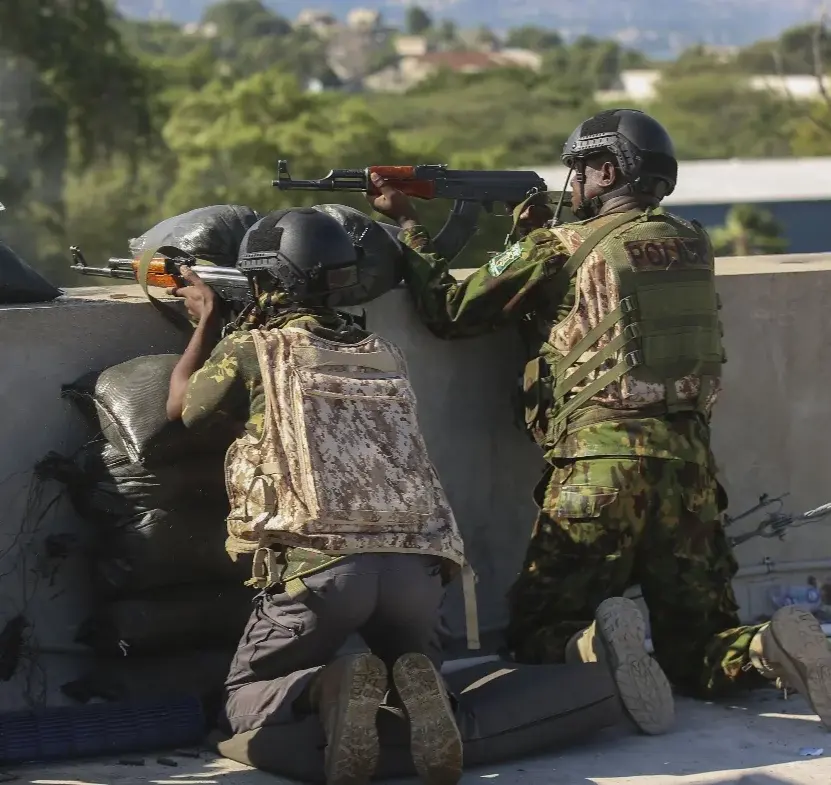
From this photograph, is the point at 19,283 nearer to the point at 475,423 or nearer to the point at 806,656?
the point at 475,423

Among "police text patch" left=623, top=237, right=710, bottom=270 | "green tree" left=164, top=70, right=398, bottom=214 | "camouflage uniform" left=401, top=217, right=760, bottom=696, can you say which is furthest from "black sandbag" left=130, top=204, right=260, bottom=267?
"green tree" left=164, top=70, right=398, bottom=214

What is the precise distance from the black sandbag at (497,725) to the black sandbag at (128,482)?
647mm

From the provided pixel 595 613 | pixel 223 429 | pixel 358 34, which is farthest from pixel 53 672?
pixel 358 34

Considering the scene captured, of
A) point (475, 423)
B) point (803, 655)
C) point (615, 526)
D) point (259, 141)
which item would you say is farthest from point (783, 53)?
point (803, 655)

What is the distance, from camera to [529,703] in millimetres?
4227

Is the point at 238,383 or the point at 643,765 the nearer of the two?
the point at 238,383

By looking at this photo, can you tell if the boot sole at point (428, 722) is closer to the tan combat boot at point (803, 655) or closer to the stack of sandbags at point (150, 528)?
the stack of sandbags at point (150, 528)

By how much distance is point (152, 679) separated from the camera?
4508 millimetres

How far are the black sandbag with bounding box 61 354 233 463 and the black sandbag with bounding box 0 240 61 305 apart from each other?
0.30 meters

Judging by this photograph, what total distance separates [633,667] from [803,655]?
17.7 inches

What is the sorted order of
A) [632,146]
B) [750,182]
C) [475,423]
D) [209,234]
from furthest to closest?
1. [750,182]
2. [475,423]
3. [209,234]
4. [632,146]

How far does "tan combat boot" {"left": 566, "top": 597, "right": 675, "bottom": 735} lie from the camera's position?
14.2 feet

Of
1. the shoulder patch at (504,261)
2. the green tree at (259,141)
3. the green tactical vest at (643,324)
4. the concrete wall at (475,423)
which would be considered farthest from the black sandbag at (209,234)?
the green tree at (259,141)

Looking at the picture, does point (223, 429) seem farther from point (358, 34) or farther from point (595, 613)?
point (358, 34)
